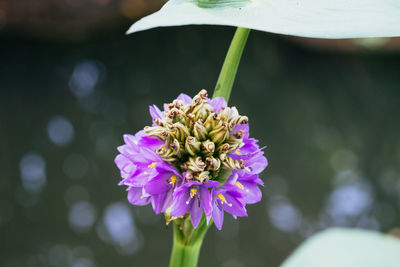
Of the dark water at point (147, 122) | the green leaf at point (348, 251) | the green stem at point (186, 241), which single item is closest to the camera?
the green stem at point (186, 241)

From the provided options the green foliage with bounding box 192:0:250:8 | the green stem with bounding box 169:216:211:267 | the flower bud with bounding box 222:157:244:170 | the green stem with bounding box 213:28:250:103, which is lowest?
the green stem with bounding box 169:216:211:267

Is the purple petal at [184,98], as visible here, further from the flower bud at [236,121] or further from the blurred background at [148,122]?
the blurred background at [148,122]

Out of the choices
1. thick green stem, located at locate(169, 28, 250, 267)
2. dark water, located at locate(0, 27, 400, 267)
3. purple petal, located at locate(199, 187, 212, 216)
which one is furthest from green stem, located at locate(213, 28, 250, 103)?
dark water, located at locate(0, 27, 400, 267)

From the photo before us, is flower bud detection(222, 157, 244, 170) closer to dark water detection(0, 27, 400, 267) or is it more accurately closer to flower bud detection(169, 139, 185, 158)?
flower bud detection(169, 139, 185, 158)

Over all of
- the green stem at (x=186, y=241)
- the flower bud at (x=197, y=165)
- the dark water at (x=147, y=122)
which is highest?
the dark water at (x=147, y=122)

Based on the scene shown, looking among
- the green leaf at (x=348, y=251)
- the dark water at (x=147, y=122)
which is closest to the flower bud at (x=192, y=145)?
the green leaf at (x=348, y=251)

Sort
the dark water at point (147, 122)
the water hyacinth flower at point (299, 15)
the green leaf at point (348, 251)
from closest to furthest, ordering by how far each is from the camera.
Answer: the water hyacinth flower at point (299, 15)
the green leaf at point (348, 251)
the dark water at point (147, 122)

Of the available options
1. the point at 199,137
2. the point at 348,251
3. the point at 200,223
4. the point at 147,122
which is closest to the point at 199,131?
the point at 199,137
